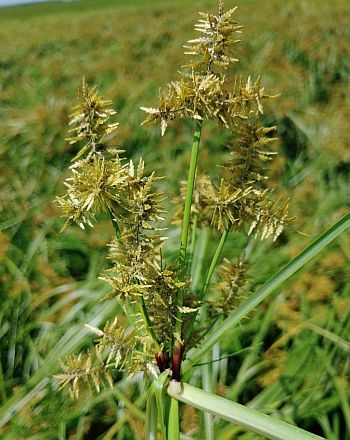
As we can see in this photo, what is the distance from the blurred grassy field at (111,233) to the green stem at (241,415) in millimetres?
161

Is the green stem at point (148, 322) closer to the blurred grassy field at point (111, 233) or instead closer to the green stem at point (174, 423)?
the green stem at point (174, 423)

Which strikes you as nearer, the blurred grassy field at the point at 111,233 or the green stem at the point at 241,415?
the green stem at the point at 241,415

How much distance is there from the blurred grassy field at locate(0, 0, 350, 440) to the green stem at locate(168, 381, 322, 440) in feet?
0.53

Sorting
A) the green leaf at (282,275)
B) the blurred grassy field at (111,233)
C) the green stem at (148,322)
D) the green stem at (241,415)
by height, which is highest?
the green leaf at (282,275)

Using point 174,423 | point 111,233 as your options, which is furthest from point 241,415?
point 111,233

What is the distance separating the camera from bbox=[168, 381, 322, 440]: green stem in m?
0.54

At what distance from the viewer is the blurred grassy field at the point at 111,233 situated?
1.26 meters

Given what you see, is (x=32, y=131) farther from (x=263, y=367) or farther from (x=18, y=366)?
(x=263, y=367)

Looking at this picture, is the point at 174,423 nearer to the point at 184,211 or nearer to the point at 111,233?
the point at 184,211

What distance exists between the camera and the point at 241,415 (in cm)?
57

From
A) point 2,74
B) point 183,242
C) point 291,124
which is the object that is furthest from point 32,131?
point 183,242

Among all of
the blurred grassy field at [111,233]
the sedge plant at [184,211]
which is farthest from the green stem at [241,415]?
the blurred grassy field at [111,233]

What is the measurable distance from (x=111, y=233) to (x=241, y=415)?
1321 millimetres

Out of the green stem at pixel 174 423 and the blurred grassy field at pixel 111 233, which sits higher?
the green stem at pixel 174 423
